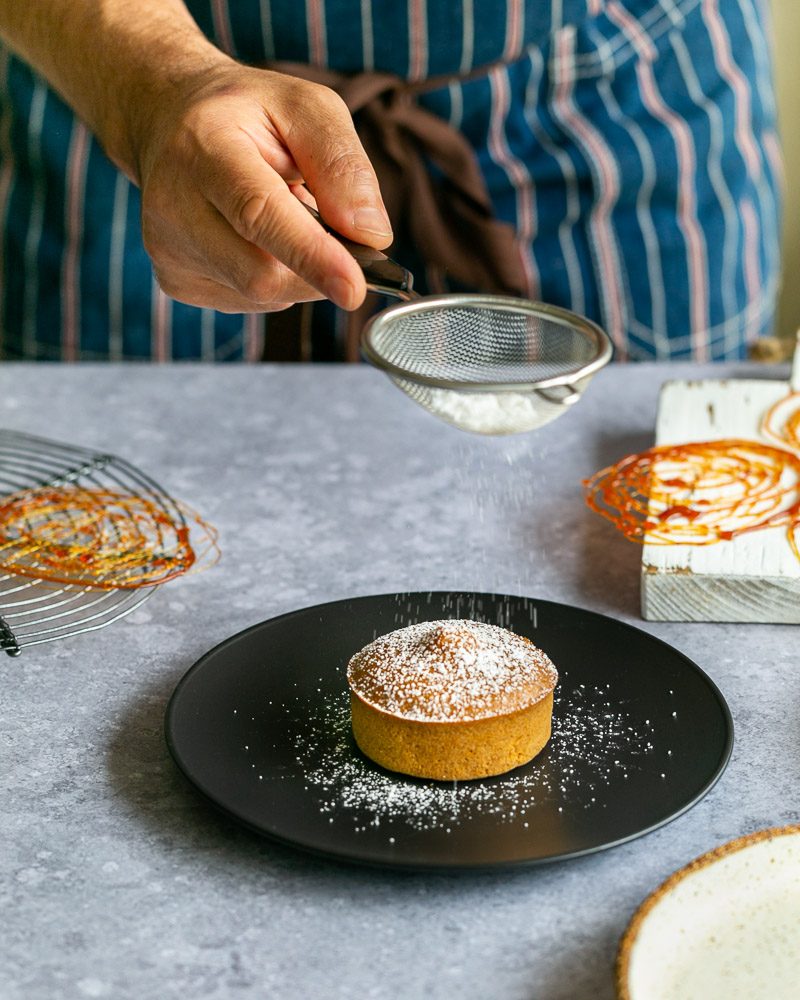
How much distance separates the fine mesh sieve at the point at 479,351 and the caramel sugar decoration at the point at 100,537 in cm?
29

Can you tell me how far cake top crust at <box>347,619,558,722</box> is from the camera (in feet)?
2.66

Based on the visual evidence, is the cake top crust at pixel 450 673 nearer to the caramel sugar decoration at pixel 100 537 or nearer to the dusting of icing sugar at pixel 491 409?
the dusting of icing sugar at pixel 491 409

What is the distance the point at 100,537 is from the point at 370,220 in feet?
1.39

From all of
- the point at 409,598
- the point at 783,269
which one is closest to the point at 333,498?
the point at 409,598

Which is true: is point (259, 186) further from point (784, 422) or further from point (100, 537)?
point (784, 422)

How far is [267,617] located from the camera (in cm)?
107

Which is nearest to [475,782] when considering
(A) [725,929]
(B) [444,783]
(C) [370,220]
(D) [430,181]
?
(B) [444,783]

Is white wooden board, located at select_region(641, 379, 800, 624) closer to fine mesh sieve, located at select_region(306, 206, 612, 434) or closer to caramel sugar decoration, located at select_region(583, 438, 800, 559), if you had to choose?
caramel sugar decoration, located at select_region(583, 438, 800, 559)

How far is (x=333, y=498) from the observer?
1285 millimetres

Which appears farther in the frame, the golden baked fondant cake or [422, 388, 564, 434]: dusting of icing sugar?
[422, 388, 564, 434]: dusting of icing sugar

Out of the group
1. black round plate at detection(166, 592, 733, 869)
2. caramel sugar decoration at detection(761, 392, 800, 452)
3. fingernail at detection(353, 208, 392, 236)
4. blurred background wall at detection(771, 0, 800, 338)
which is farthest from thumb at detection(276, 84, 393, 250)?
blurred background wall at detection(771, 0, 800, 338)

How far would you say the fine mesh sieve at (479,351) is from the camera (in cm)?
90

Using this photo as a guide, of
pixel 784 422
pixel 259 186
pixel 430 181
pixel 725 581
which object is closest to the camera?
pixel 259 186

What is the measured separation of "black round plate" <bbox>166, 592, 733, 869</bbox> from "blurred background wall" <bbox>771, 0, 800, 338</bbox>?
6.51 feet
